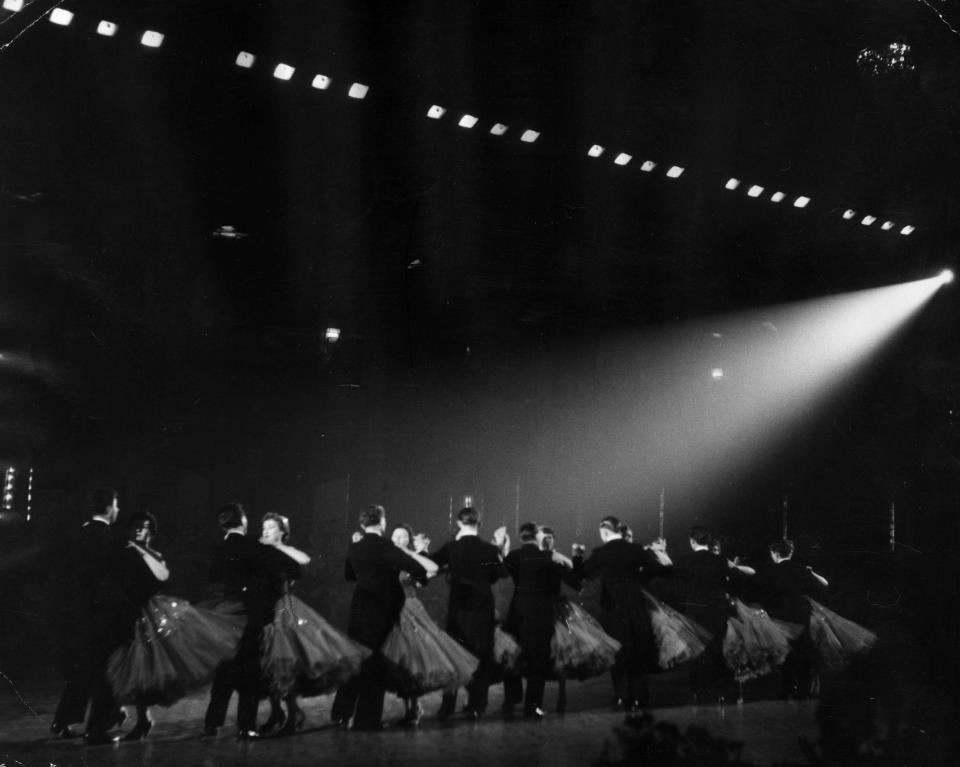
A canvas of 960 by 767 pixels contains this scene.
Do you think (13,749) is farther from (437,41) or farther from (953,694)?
(953,694)

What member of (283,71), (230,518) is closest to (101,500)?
(230,518)

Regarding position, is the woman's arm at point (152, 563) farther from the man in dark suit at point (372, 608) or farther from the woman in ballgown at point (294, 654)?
the man in dark suit at point (372, 608)

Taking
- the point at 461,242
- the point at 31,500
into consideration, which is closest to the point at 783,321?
the point at 461,242

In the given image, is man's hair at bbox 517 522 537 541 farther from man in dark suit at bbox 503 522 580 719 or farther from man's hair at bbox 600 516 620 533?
man's hair at bbox 600 516 620 533

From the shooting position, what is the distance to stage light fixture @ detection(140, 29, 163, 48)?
474cm

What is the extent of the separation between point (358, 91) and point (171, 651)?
13.8 feet

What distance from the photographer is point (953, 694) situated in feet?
18.6

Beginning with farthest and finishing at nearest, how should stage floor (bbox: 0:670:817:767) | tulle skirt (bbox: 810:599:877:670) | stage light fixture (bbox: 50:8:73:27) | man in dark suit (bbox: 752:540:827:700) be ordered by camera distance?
tulle skirt (bbox: 810:599:877:670) < man in dark suit (bbox: 752:540:827:700) < stage floor (bbox: 0:670:817:767) < stage light fixture (bbox: 50:8:73:27)

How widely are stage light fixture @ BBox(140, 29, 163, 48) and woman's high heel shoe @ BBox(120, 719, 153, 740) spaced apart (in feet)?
14.7

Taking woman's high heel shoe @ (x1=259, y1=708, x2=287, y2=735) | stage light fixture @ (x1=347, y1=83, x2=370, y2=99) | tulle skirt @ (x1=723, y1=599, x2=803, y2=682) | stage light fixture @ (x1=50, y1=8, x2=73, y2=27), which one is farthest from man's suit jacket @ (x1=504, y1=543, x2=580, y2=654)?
stage light fixture @ (x1=50, y1=8, x2=73, y2=27)

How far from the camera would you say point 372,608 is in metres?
5.45

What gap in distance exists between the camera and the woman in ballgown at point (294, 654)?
505cm

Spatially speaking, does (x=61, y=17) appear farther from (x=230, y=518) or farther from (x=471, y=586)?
(x=471, y=586)

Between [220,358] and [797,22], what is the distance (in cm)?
861
